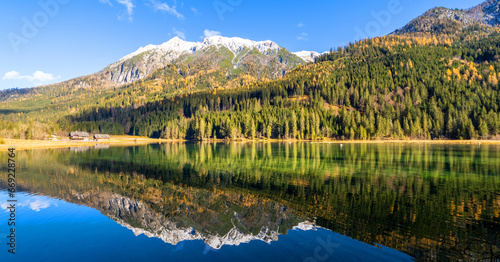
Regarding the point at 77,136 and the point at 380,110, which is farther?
the point at 77,136

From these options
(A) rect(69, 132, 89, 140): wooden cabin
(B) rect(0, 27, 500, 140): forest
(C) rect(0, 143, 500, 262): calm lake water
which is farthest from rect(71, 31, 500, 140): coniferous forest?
(C) rect(0, 143, 500, 262): calm lake water

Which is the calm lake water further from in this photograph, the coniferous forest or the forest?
the forest

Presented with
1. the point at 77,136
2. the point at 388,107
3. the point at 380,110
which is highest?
Result: the point at 388,107

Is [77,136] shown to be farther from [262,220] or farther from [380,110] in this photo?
[380,110]

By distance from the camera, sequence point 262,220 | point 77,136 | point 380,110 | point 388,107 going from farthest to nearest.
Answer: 1. point 77,136
2. point 380,110
3. point 388,107
4. point 262,220

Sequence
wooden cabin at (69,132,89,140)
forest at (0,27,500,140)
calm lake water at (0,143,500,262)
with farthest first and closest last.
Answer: wooden cabin at (69,132,89,140) < forest at (0,27,500,140) < calm lake water at (0,143,500,262)

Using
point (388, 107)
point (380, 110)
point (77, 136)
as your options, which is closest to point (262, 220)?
point (388, 107)

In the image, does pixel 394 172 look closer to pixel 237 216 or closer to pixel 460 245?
pixel 460 245

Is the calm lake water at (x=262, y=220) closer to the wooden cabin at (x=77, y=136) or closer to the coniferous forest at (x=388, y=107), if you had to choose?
the coniferous forest at (x=388, y=107)

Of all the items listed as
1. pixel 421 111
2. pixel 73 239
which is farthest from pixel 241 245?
pixel 421 111

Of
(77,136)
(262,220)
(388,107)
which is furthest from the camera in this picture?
(77,136)

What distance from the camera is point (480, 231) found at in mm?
13352

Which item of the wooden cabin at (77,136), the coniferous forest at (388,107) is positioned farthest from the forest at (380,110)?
the wooden cabin at (77,136)

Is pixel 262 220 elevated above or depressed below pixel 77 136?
below
